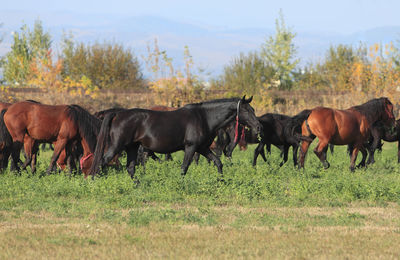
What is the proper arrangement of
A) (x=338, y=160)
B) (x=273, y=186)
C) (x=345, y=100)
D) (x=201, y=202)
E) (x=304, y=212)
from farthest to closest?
(x=345, y=100), (x=338, y=160), (x=273, y=186), (x=201, y=202), (x=304, y=212)

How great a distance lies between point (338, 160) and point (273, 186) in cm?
719

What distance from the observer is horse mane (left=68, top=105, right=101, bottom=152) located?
1421 centimetres

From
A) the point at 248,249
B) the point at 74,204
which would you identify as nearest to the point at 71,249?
the point at 248,249

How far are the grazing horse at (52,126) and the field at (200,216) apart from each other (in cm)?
86

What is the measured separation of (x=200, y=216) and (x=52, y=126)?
5.87 metres

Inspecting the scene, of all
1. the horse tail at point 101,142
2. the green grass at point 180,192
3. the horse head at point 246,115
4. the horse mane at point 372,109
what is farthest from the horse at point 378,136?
the horse tail at point 101,142

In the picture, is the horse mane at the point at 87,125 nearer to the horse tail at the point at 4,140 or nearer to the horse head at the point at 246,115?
the horse tail at the point at 4,140

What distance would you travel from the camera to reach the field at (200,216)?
7.75 metres

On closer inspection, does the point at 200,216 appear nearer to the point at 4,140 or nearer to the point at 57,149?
the point at 57,149

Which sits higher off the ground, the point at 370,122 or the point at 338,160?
the point at 370,122

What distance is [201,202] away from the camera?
11117 mm

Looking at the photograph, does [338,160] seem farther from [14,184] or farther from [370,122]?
[14,184]

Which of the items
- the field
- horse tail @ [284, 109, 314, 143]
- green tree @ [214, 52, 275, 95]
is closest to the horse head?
the field

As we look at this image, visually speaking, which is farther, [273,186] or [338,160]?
[338,160]
